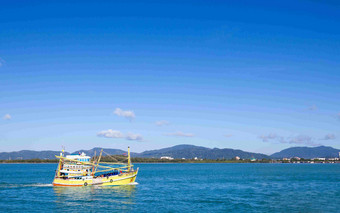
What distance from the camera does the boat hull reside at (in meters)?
71.4

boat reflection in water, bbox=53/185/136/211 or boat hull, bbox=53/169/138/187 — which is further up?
boat hull, bbox=53/169/138/187

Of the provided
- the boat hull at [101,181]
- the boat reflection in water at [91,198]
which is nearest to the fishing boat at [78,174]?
the boat hull at [101,181]

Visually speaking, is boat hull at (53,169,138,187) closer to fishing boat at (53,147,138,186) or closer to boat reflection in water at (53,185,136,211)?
fishing boat at (53,147,138,186)

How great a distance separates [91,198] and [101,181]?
59.3ft

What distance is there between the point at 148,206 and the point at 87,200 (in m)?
11.7

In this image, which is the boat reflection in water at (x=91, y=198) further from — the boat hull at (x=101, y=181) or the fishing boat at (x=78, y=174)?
the fishing boat at (x=78, y=174)

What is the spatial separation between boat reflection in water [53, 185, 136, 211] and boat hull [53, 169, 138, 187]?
1.90 metres

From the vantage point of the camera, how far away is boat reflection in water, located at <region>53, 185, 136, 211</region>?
162ft

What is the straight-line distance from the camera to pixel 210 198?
5672 cm

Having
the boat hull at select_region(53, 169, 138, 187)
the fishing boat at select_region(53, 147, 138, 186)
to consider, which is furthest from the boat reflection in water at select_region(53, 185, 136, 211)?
the fishing boat at select_region(53, 147, 138, 186)

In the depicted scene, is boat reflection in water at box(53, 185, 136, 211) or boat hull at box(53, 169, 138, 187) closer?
boat reflection in water at box(53, 185, 136, 211)

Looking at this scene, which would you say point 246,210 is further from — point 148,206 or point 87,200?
point 87,200

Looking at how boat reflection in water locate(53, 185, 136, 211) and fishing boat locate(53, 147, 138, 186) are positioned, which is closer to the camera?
boat reflection in water locate(53, 185, 136, 211)

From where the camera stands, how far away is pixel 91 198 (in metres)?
55.9
